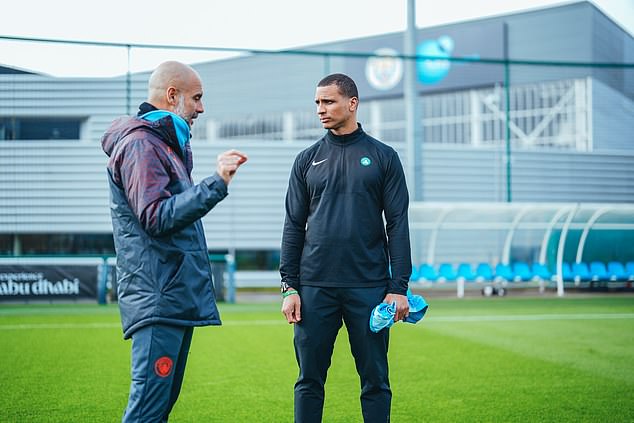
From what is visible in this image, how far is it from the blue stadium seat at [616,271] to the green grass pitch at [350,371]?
6250 millimetres

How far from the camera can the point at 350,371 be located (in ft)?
24.0

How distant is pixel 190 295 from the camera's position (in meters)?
3.27

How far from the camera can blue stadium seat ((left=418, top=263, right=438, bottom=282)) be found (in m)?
17.5

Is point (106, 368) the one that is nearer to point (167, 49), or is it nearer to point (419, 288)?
point (167, 49)

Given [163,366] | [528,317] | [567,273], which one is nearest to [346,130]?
[163,366]

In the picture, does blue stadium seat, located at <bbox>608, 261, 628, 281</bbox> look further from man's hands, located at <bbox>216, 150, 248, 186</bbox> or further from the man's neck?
man's hands, located at <bbox>216, 150, 248, 186</bbox>

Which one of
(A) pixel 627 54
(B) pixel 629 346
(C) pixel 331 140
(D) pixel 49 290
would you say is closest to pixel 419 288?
(A) pixel 627 54

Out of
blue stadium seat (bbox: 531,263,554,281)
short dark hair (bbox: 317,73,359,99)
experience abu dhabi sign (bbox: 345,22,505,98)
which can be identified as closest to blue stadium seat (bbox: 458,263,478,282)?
blue stadium seat (bbox: 531,263,554,281)

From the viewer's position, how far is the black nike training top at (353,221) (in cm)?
419

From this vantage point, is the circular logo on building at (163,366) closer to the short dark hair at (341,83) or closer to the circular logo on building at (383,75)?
the short dark hair at (341,83)

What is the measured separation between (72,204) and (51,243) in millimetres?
1000

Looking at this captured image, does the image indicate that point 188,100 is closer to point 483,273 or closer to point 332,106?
point 332,106

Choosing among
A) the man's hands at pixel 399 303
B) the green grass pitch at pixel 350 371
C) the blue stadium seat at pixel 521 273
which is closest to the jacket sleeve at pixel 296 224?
the man's hands at pixel 399 303

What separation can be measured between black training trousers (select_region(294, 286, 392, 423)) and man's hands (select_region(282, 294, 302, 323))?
25 millimetres
